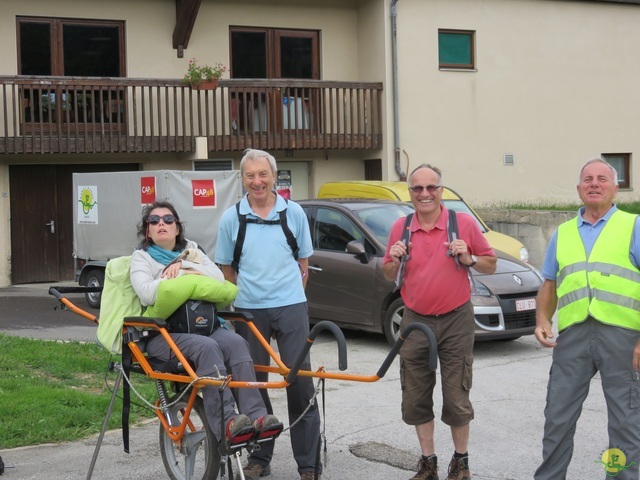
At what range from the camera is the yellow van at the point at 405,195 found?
13405mm

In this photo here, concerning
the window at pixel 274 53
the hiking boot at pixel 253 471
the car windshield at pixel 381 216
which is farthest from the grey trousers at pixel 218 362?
the window at pixel 274 53

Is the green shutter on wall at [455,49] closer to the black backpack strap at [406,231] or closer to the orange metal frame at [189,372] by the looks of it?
the black backpack strap at [406,231]

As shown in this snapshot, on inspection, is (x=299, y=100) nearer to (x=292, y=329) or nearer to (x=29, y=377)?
(x=29, y=377)

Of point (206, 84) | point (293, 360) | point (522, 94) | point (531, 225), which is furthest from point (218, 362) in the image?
point (522, 94)

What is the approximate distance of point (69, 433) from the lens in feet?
23.3

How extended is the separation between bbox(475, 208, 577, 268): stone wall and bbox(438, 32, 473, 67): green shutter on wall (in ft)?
12.6

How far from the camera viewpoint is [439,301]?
5.77 metres

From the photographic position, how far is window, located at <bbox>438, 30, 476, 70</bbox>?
20766 mm

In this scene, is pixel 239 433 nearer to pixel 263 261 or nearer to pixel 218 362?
pixel 218 362

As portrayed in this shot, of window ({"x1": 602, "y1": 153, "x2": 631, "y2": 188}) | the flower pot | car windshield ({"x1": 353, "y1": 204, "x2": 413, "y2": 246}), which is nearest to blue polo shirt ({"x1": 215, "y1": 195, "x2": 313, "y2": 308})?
car windshield ({"x1": 353, "y1": 204, "x2": 413, "y2": 246})

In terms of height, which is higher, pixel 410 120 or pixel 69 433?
pixel 410 120

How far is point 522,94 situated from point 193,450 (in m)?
17.3

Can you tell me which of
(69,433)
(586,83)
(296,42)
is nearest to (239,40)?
(296,42)

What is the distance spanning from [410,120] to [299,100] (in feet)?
7.82
